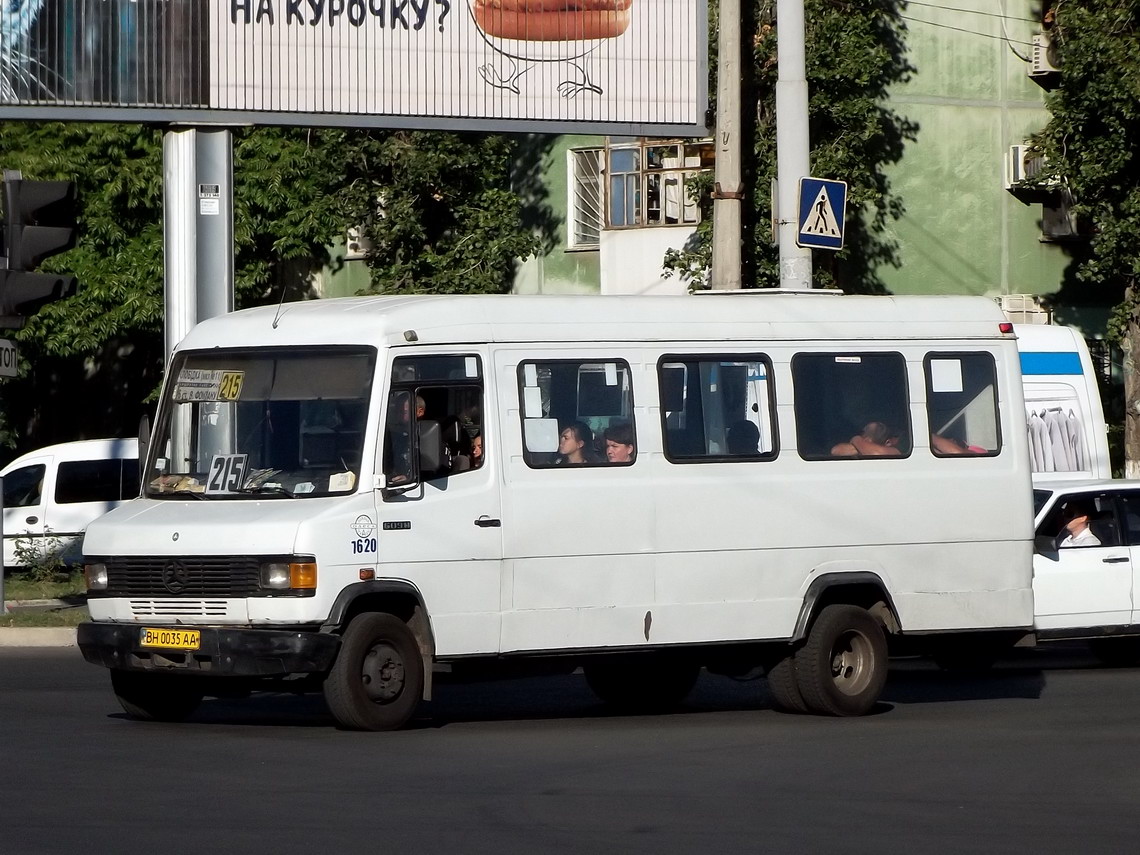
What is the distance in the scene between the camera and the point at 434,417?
1171cm

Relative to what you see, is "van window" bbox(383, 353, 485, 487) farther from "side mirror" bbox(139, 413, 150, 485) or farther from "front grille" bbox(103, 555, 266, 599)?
"side mirror" bbox(139, 413, 150, 485)

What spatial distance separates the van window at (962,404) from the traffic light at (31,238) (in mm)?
6326

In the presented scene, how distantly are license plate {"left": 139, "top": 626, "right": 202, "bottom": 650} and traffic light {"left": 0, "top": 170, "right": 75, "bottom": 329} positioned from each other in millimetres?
4719

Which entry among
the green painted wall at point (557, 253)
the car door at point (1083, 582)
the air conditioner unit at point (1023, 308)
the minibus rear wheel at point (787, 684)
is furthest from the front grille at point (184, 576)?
the air conditioner unit at point (1023, 308)

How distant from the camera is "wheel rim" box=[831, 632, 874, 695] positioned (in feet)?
42.1

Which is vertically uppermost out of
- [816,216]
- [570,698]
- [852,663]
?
[816,216]

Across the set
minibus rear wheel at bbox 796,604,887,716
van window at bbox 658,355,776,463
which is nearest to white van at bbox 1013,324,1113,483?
minibus rear wheel at bbox 796,604,887,716

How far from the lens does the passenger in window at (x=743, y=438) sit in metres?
12.5

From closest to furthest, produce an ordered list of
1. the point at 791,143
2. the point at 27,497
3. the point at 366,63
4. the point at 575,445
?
1. the point at 575,445
2. the point at 791,143
3. the point at 366,63
4. the point at 27,497

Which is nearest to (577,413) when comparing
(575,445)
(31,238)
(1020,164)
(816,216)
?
(575,445)

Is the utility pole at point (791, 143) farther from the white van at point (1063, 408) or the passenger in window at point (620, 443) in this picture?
the passenger in window at point (620, 443)

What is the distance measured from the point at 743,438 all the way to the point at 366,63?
8.86 meters

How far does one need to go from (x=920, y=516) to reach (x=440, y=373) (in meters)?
3.26

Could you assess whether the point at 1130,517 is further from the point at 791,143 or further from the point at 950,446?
the point at 791,143
